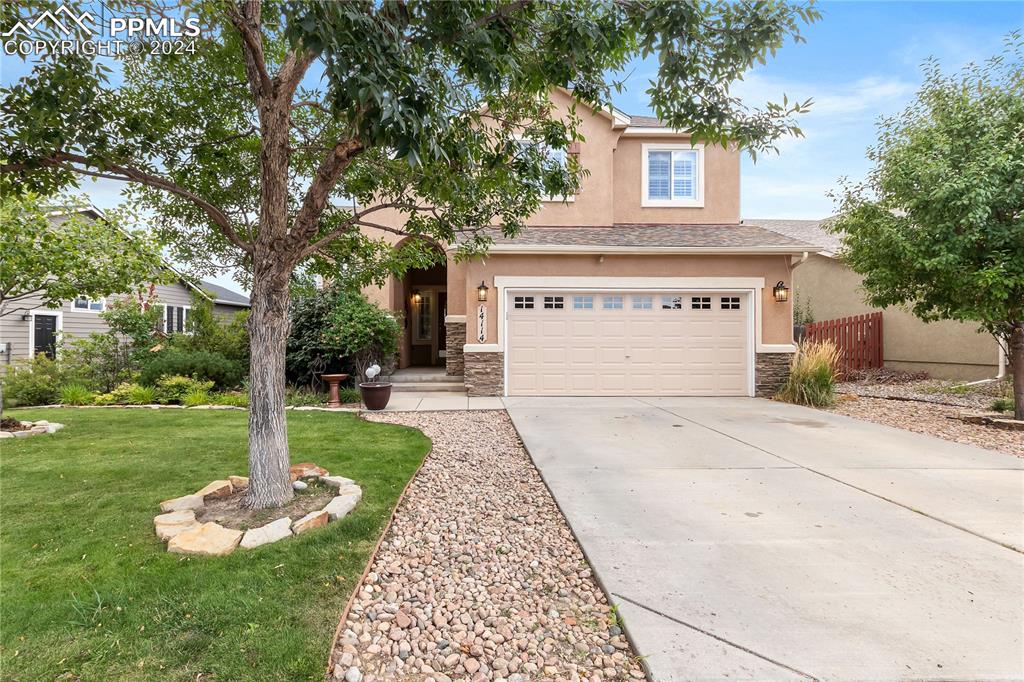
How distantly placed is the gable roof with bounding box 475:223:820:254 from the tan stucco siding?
269 mm

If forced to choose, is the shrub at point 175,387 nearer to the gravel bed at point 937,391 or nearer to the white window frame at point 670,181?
the white window frame at point 670,181

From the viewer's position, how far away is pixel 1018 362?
722cm

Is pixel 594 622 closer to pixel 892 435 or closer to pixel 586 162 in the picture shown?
pixel 892 435

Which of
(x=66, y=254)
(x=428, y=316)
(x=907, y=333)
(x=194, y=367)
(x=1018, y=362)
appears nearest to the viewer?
(x=66, y=254)

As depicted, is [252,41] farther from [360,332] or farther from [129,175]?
[360,332]

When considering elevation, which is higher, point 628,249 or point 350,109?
point 628,249

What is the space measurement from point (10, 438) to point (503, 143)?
22.5ft

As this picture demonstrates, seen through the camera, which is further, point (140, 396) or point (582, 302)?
point (582, 302)

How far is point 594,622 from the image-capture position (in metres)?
2.39

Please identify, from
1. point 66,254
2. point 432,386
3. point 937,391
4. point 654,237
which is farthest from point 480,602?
point 937,391

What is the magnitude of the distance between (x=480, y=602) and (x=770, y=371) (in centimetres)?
950

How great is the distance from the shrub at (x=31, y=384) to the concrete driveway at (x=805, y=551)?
9423 mm

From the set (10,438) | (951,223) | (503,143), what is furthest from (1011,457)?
(10,438)

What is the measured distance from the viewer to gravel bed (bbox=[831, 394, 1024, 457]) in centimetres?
615
